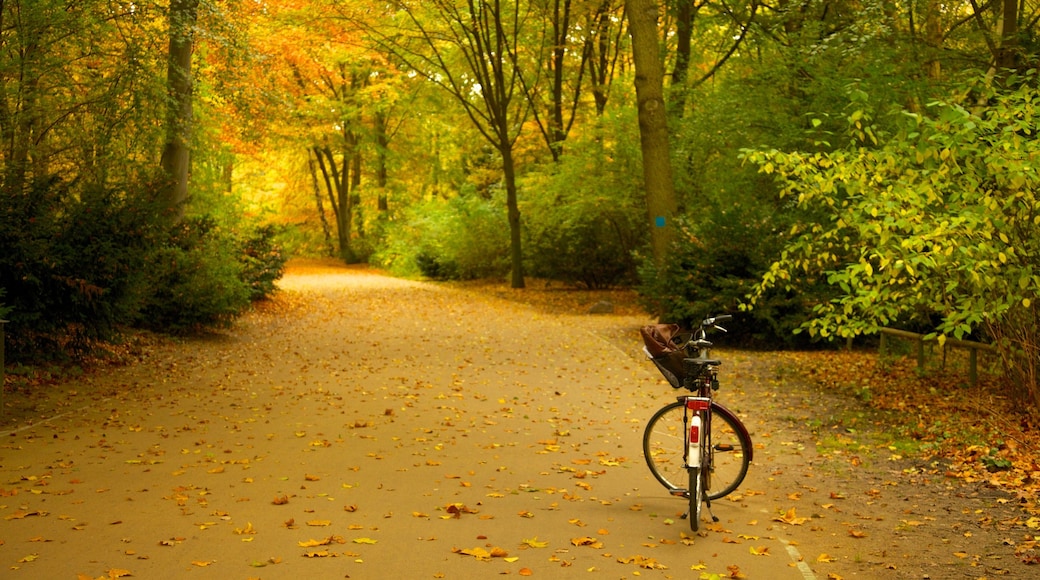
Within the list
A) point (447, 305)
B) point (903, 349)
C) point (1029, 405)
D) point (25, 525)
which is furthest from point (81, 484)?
point (447, 305)

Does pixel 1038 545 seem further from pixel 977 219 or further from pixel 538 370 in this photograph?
pixel 538 370

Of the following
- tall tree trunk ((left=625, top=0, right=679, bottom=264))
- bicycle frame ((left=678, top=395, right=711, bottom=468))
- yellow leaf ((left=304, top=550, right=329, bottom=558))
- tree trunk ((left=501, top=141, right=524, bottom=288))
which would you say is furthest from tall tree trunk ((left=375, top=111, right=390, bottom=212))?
yellow leaf ((left=304, top=550, right=329, bottom=558))

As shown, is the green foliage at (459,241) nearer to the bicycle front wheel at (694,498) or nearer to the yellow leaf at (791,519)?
the yellow leaf at (791,519)

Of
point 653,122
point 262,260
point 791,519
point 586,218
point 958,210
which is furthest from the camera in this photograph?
point 586,218

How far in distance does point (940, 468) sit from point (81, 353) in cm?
1087

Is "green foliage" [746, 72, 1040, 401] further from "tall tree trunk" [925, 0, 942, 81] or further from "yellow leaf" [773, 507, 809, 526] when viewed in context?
"tall tree trunk" [925, 0, 942, 81]

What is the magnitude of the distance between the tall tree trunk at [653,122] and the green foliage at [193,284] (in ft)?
26.8

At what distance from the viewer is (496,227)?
34.8 metres

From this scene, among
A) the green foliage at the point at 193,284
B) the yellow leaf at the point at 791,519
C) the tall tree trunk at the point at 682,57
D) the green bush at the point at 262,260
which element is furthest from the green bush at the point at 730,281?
the yellow leaf at the point at 791,519

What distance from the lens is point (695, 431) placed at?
640cm

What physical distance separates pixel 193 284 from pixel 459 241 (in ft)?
64.0

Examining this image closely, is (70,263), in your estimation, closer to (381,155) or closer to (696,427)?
(696,427)

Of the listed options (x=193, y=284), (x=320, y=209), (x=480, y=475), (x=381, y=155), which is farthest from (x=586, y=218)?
(x=320, y=209)

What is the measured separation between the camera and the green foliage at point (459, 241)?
3494 centimetres
